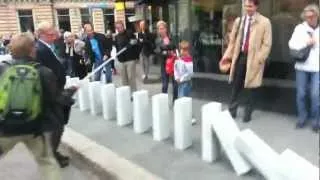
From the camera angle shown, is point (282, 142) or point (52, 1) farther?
point (52, 1)

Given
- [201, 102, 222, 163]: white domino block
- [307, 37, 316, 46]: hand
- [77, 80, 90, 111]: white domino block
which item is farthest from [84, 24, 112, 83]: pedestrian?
[307, 37, 316, 46]: hand

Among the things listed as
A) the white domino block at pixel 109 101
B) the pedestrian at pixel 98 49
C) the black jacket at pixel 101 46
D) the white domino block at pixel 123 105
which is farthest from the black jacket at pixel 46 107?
the black jacket at pixel 101 46

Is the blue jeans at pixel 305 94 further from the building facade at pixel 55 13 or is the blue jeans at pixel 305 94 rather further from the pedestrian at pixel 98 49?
the building facade at pixel 55 13

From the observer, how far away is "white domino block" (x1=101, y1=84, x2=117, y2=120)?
8.45m

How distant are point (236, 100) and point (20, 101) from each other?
3.72 metres

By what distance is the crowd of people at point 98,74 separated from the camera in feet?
14.8

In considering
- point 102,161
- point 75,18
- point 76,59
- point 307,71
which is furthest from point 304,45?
point 75,18

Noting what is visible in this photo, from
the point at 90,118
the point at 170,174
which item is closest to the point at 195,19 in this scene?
the point at 90,118

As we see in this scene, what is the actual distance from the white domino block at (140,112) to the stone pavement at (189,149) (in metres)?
0.12

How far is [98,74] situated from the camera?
1174 cm

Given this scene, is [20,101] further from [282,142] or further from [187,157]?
[282,142]

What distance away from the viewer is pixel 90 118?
349 inches

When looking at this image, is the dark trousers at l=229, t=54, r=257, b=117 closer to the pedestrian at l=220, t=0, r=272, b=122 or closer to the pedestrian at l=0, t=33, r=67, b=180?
the pedestrian at l=220, t=0, r=272, b=122

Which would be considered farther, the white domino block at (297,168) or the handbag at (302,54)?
the handbag at (302,54)
